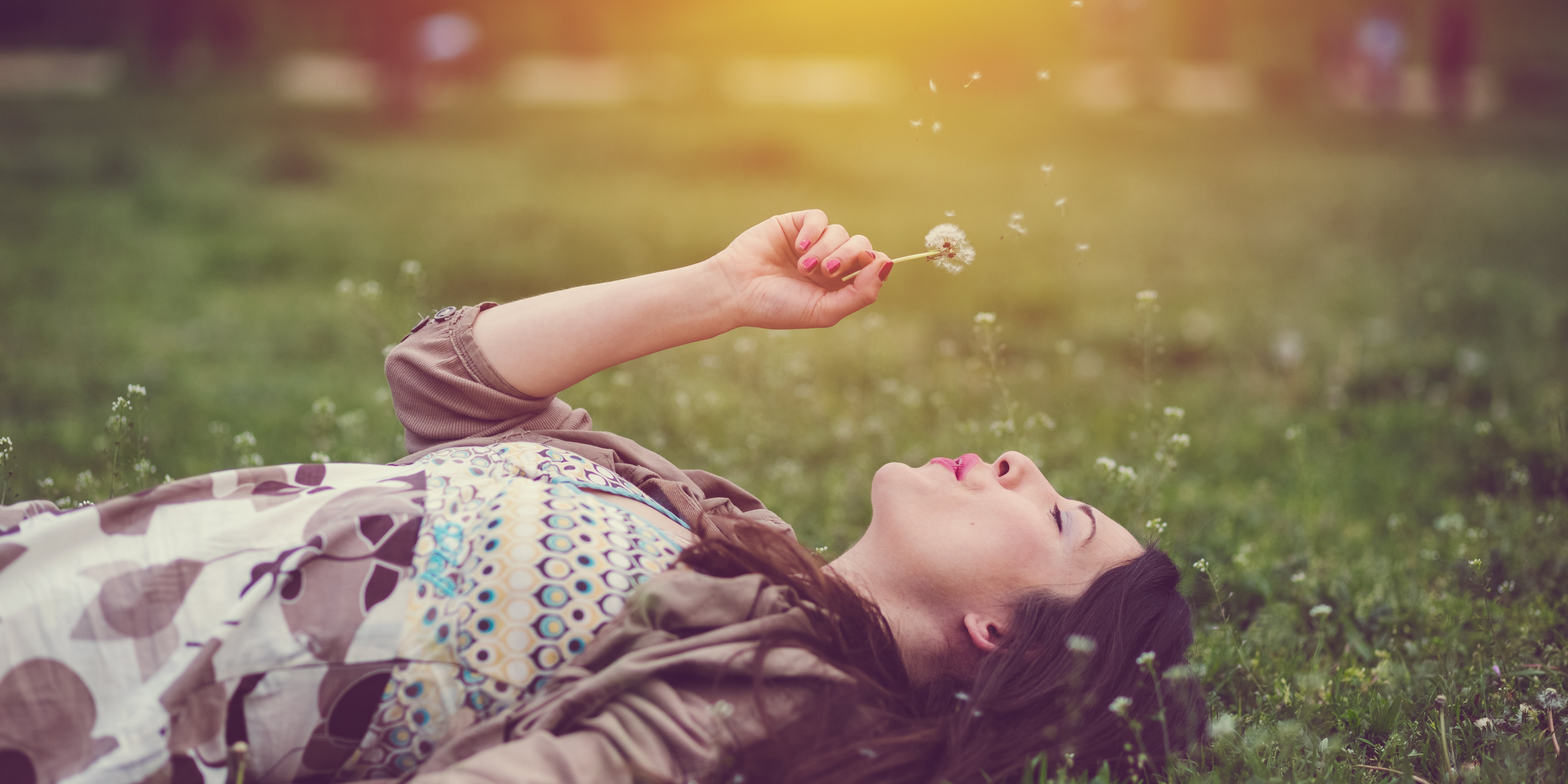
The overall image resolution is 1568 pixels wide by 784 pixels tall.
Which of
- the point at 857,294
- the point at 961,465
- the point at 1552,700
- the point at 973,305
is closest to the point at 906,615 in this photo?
the point at 961,465

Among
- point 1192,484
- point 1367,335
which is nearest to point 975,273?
point 1367,335

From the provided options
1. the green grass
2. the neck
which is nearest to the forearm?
the neck

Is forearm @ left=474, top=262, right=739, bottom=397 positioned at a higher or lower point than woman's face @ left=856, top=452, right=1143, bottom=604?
higher

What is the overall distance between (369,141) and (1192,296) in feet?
33.3

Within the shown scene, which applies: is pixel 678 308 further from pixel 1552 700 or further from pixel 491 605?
pixel 1552 700

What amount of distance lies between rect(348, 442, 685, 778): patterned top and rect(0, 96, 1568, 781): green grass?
1253 mm

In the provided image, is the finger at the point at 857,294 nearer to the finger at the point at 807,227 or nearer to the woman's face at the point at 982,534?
the finger at the point at 807,227

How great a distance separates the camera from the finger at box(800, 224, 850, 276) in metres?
2.55

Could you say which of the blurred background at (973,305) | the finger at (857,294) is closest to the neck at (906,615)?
the finger at (857,294)

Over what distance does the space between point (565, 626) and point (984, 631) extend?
0.82 m

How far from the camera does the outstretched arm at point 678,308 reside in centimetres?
258

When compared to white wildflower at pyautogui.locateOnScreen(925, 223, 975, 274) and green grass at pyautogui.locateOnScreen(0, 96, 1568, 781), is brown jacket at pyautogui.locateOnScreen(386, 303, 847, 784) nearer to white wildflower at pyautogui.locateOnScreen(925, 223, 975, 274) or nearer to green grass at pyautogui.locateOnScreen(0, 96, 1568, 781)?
white wildflower at pyautogui.locateOnScreen(925, 223, 975, 274)

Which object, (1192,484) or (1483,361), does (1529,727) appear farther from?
(1483,361)

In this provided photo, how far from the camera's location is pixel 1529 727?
2.59 m
